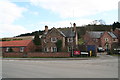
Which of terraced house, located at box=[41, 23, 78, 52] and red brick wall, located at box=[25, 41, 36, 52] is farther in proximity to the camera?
red brick wall, located at box=[25, 41, 36, 52]

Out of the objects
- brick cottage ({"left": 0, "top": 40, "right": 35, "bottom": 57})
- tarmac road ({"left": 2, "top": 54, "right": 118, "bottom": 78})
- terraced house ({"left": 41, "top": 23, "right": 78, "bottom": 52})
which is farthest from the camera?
brick cottage ({"left": 0, "top": 40, "right": 35, "bottom": 57})

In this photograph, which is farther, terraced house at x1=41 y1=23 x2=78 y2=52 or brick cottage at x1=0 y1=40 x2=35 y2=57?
brick cottage at x1=0 y1=40 x2=35 y2=57

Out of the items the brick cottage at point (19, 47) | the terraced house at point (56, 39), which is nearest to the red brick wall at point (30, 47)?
the brick cottage at point (19, 47)

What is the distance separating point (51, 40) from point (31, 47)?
613cm

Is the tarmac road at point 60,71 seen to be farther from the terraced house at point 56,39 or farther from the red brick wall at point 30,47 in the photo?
the red brick wall at point 30,47

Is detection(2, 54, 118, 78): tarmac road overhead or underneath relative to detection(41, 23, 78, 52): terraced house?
underneath

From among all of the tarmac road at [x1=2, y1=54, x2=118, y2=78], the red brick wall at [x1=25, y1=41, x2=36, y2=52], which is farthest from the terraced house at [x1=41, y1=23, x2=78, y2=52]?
the tarmac road at [x1=2, y1=54, x2=118, y2=78]

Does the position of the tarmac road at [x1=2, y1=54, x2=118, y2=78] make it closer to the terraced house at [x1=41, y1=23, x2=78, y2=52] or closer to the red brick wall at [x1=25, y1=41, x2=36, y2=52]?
the terraced house at [x1=41, y1=23, x2=78, y2=52]

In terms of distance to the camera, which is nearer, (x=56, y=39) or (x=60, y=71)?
(x=60, y=71)

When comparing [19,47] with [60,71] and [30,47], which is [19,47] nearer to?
[30,47]

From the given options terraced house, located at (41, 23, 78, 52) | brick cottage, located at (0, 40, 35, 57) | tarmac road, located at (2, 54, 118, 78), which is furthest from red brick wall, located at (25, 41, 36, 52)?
tarmac road, located at (2, 54, 118, 78)

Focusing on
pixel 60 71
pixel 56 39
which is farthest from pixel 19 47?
pixel 60 71

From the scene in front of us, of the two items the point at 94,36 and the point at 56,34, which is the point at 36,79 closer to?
the point at 56,34

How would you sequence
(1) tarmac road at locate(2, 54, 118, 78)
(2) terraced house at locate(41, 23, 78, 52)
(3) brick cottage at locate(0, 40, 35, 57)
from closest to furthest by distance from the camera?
(1) tarmac road at locate(2, 54, 118, 78) → (2) terraced house at locate(41, 23, 78, 52) → (3) brick cottage at locate(0, 40, 35, 57)
